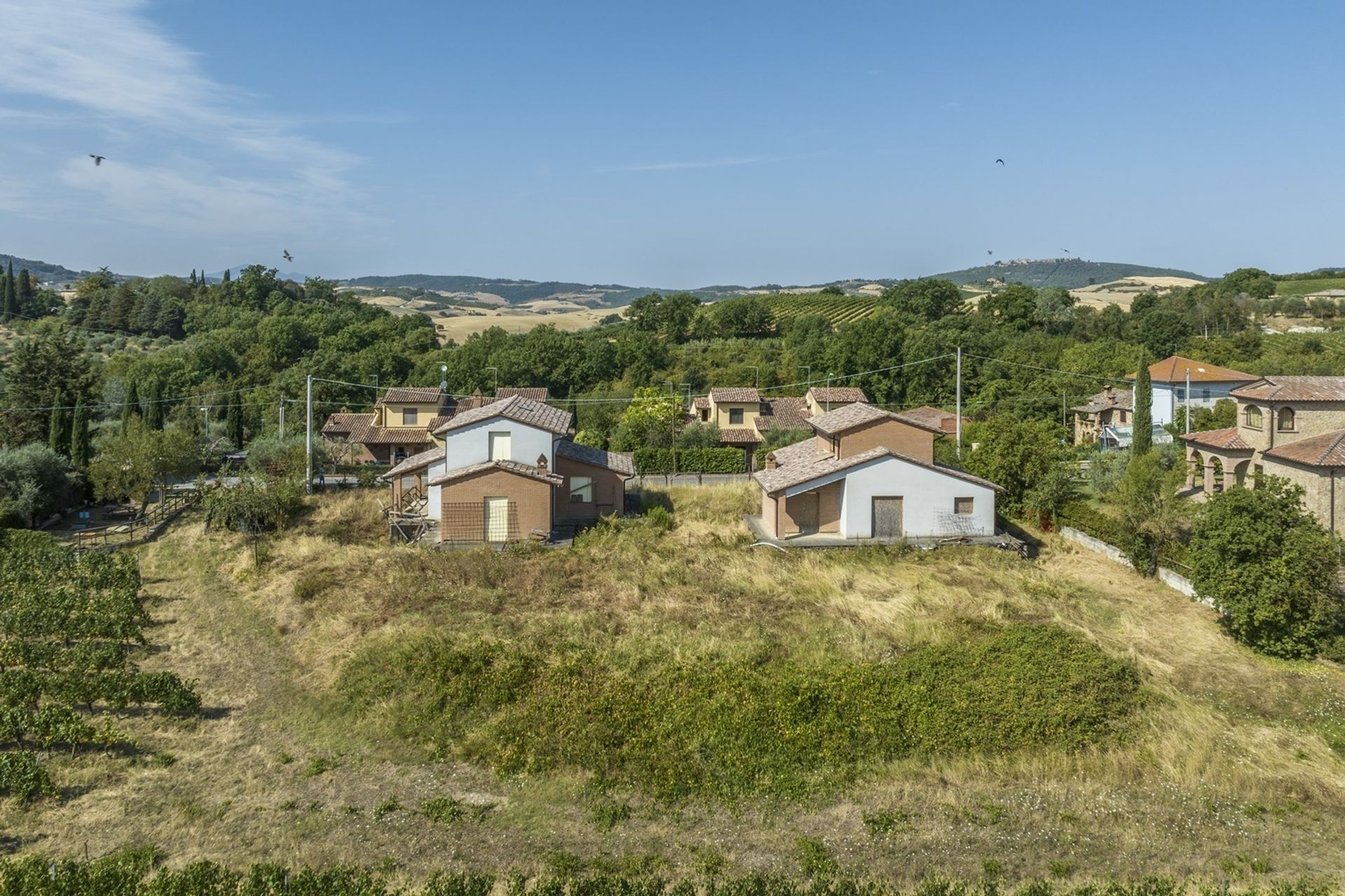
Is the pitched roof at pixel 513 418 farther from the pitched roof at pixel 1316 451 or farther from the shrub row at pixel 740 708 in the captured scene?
the pitched roof at pixel 1316 451

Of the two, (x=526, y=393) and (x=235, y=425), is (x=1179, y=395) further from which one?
(x=235, y=425)

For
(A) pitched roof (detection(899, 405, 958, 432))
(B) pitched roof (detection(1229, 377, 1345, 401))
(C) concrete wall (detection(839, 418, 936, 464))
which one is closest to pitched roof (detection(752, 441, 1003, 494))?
(C) concrete wall (detection(839, 418, 936, 464))

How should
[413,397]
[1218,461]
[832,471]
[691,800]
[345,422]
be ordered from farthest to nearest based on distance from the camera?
[345,422], [413,397], [1218,461], [832,471], [691,800]

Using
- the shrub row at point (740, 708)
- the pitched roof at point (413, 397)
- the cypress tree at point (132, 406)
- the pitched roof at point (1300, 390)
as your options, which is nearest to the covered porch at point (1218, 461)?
the pitched roof at point (1300, 390)

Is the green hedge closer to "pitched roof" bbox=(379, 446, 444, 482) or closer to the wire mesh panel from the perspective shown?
"pitched roof" bbox=(379, 446, 444, 482)

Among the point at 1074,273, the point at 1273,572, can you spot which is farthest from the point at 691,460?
the point at 1074,273

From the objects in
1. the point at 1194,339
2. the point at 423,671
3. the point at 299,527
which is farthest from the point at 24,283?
the point at 1194,339

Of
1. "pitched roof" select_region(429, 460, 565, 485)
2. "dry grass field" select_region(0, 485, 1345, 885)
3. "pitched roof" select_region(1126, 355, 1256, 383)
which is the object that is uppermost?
"pitched roof" select_region(1126, 355, 1256, 383)
